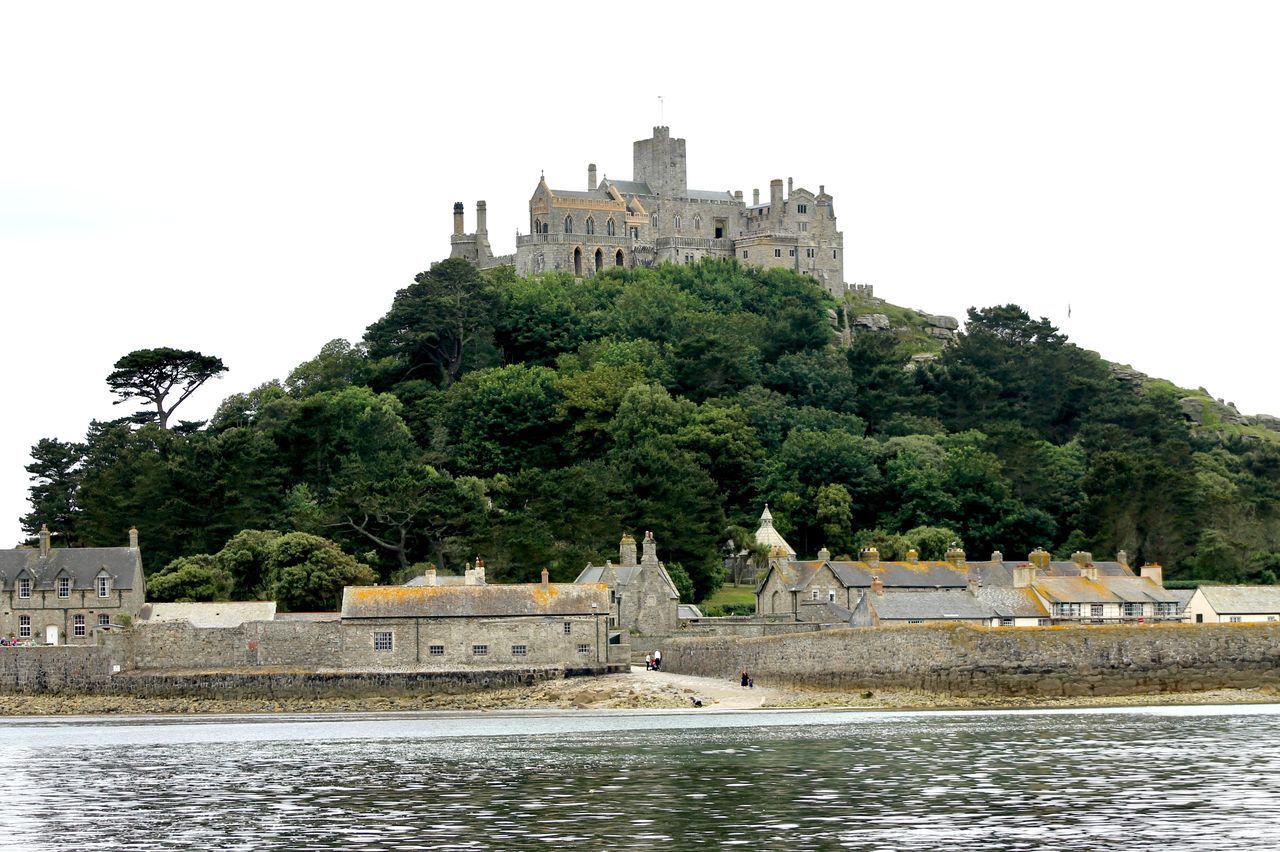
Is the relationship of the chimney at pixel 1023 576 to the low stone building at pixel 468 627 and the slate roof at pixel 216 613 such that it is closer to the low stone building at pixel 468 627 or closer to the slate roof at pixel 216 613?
the low stone building at pixel 468 627

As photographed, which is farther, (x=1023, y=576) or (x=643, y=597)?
(x=643, y=597)

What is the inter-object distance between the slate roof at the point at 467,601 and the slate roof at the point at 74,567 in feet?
30.5

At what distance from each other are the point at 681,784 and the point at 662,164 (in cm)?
9065

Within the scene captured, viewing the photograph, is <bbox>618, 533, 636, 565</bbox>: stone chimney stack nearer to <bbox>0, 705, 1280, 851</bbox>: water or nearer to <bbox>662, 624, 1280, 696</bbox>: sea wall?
<bbox>0, 705, 1280, 851</bbox>: water

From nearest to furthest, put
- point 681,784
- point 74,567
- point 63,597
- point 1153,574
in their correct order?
point 681,784, point 63,597, point 74,567, point 1153,574

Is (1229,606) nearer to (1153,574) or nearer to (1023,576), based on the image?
(1153,574)

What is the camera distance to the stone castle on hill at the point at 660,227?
376 ft

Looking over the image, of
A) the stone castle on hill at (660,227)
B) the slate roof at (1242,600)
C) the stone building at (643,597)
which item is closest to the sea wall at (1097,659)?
the slate roof at (1242,600)

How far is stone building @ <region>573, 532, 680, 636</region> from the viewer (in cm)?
6238

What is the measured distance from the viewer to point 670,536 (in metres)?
72.2

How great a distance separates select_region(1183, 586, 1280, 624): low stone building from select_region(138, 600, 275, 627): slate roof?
2800 centimetres

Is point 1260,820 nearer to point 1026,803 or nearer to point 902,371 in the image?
point 1026,803

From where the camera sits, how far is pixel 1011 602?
5834cm

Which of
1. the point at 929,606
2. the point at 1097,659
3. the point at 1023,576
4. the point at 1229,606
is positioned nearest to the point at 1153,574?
the point at 1229,606
